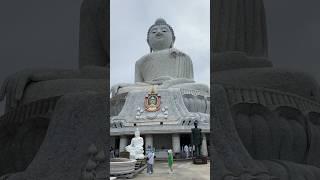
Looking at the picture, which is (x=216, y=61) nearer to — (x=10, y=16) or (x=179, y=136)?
(x=10, y=16)

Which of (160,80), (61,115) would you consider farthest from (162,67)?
(61,115)

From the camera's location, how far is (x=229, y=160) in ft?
10.4

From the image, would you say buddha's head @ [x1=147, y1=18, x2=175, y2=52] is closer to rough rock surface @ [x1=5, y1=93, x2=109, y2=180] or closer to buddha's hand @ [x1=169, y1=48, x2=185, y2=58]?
buddha's hand @ [x1=169, y1=48, x2=185, y2=58]

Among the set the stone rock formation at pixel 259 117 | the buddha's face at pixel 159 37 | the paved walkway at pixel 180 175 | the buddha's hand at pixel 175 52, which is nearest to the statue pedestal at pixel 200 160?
the paved walkway at pixel 180 175

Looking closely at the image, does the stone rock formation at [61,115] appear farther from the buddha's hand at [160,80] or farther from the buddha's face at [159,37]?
the buddha's face at [159,37]

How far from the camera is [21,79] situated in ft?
11.6

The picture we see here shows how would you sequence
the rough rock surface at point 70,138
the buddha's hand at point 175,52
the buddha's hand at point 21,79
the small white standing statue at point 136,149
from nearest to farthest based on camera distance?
the rough rock surface at point 70,138
the buddha's hand at point 21,79
the small white standing statue at point 136,149
the buddha's hand at point 175,52

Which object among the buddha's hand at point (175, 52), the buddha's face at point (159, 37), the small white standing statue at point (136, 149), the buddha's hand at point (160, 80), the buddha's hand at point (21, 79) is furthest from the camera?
the buddha's face at point (159, 37)

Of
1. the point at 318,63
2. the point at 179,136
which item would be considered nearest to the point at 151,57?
the point at 179,136

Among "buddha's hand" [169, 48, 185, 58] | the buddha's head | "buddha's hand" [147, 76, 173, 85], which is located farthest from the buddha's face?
"buddha's hand" [147, 76, 173, 85]

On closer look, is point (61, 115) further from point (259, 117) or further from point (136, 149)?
point (136, 149)

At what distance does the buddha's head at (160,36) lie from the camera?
1688 centimetres

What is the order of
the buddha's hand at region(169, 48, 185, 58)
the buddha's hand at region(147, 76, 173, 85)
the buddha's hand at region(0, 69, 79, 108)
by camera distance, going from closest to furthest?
1. the buddha's hand at region(0, 69, 79, 108)
2. the buddha's hand at region(147, 76, 173, 85)
3. the buddha's hand at region(169, 48, 185, 58)

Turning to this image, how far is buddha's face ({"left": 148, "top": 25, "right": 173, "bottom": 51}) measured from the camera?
16.9m
